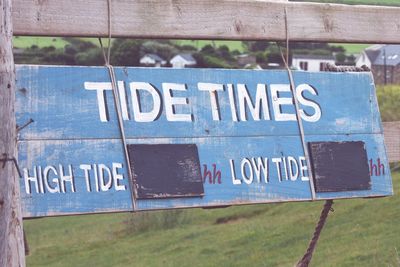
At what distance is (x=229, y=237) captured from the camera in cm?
2302

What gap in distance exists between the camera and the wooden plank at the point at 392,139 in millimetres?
5820

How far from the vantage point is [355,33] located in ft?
18.6

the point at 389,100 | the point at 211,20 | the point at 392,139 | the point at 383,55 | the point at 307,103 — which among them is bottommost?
the point at 392,139

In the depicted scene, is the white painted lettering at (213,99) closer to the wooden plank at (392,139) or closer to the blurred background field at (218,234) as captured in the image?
the wooden plank at (392,139)

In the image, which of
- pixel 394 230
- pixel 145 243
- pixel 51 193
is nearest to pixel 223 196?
pixel 51 193

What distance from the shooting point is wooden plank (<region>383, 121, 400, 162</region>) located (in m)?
5.82

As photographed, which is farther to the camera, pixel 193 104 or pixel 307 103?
pixel 307 103

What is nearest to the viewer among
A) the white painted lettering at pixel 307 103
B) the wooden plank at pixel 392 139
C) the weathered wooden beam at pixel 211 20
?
the weathered wooden beam at pixel 211 20

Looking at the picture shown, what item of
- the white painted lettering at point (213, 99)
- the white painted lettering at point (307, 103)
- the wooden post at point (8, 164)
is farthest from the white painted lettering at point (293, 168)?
the wooden post at point (8, 164)

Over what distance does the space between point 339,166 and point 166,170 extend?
1012 mm

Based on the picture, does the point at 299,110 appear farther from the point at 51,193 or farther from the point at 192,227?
the point at 192,227

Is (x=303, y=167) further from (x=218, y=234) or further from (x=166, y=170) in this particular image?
(x=218, y=234)

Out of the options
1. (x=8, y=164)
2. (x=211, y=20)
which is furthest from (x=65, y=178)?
(x=211, y=20)

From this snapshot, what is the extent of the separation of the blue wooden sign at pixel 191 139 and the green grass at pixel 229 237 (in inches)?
276
